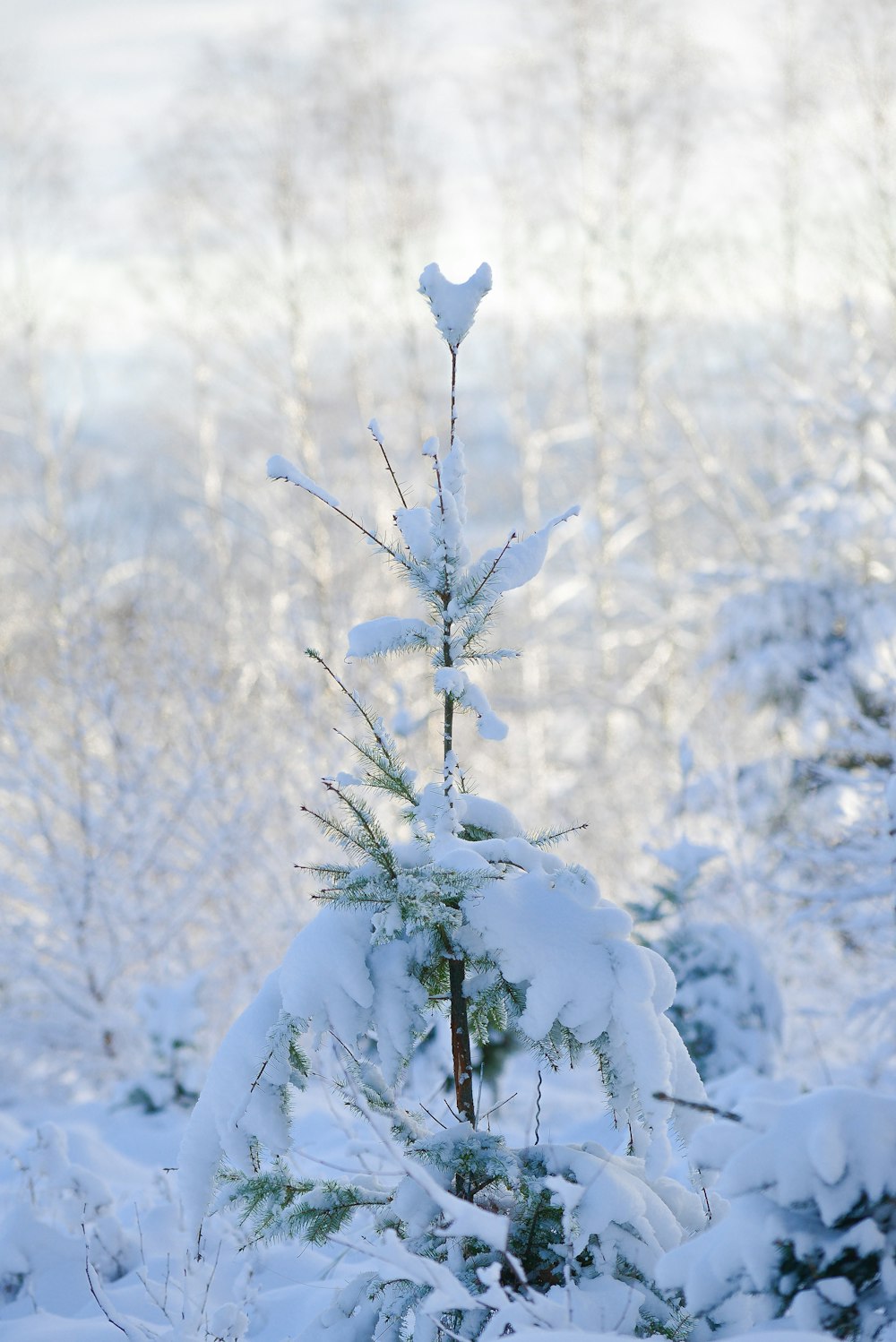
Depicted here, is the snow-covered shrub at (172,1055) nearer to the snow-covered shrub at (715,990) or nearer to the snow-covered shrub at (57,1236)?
the snow-covered shrub at (57,1236)

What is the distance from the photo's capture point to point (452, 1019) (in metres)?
2.44

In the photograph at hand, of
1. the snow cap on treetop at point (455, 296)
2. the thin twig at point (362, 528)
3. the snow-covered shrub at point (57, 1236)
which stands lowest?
the snow-covered shrub at point (57, 1236)

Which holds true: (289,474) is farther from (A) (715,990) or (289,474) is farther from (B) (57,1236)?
(A) (715,990)

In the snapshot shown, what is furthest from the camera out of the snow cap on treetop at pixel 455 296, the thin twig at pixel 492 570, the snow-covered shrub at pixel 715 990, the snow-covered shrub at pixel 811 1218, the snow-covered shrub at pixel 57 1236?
the snow-covered shrub at pixel 715 990

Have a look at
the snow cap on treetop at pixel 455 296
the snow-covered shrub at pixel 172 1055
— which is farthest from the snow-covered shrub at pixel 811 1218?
the snow-covered shrub at pixel 172 1055

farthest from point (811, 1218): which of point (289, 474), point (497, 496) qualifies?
point (497, 496)

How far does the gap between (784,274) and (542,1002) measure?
43.8 ft

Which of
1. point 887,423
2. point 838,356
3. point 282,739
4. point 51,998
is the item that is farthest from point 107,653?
point 838,356

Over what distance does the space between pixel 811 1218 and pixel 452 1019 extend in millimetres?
936

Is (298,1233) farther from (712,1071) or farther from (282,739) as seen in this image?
(282,739)

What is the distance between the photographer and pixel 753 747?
13.5 metres

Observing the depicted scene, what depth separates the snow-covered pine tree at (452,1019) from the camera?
84.0 inches

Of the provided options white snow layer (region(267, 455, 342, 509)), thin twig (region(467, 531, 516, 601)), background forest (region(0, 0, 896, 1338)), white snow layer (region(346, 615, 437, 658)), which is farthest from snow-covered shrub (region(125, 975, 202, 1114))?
white snow layer (region(267, 455, 342, 509))

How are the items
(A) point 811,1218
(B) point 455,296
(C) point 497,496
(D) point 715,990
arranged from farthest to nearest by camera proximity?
(C) point 497,496 → (D) point 715,990 → (B) point 455,296 → (A) point 811,1218
